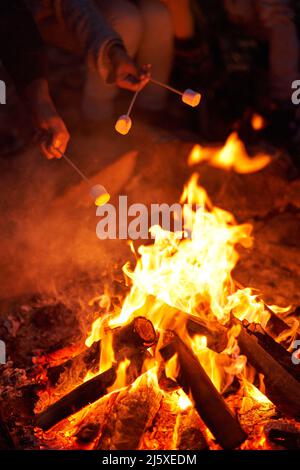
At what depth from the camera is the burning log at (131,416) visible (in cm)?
224

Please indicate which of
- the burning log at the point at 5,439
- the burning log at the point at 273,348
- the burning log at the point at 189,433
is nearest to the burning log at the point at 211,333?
the burning log at the point at 273,348

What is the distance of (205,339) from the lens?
245 centimetres

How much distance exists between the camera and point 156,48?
452cm

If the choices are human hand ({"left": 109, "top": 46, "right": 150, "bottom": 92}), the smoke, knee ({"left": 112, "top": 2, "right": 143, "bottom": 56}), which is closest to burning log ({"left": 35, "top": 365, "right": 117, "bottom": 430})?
the smoke

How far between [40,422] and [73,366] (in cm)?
37

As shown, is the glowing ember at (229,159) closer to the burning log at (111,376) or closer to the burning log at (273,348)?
the burning log at (273,348)

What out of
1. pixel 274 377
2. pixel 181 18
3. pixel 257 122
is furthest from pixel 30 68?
pixel 274 377

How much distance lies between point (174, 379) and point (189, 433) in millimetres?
269

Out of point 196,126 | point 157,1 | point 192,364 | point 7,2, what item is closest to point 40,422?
point 192,364

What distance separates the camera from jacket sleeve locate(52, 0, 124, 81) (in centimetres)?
342
